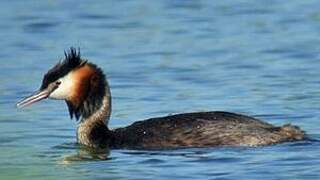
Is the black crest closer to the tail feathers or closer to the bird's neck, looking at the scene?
the bird's neck

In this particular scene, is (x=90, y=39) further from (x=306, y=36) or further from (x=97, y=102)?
(x=97, y=102)

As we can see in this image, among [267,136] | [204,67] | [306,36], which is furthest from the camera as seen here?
[306,36]

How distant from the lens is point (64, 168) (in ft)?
A: 50.7

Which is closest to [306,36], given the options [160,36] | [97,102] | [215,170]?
[160,36]

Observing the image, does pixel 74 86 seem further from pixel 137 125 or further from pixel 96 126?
pixel 137 125

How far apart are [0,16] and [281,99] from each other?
27.4 feet

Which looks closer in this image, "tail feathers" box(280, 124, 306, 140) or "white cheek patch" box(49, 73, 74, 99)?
"tail feathers" box(280, 124, 306, 140)

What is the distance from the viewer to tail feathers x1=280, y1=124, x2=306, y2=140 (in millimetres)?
16297

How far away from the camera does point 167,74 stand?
832 inches

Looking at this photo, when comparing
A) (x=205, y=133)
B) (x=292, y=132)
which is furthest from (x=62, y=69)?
(x=292, y=132)

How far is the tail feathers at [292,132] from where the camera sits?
53.5 ft

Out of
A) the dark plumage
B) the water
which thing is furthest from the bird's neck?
the dark plumage

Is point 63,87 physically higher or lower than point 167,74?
lower

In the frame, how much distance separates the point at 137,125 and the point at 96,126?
569mm
